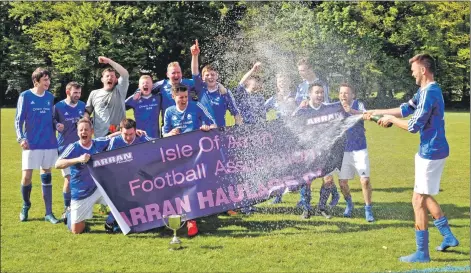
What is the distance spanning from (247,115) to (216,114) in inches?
24.8

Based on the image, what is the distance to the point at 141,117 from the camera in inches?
320

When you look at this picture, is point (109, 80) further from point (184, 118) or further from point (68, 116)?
point (184, 118)

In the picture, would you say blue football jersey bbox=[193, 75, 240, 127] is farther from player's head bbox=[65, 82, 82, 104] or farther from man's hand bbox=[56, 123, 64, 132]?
man's hand bbox=[56, 123, 64, 132]

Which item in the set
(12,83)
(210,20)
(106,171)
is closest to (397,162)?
(106,171)

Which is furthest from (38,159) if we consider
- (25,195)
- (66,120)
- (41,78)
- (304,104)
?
(304,104)

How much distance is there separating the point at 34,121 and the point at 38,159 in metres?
0.56

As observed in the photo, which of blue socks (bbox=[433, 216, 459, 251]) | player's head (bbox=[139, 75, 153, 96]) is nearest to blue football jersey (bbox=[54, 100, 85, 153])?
player's head (bbox=[139, 75, 153, 96])

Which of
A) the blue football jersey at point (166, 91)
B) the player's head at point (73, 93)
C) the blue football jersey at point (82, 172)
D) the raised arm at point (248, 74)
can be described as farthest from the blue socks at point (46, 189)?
the raised arm at point (248, 74)

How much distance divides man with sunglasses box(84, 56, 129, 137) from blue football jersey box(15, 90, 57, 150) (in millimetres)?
624

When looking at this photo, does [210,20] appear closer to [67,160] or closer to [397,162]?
[397,162]

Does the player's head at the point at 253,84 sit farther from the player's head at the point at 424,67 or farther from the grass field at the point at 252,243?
the player's head at the point at 424,67

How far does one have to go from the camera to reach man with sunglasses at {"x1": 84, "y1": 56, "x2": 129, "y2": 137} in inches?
316

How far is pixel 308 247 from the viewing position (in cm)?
633

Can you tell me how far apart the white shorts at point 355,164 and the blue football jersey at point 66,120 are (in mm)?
4062
